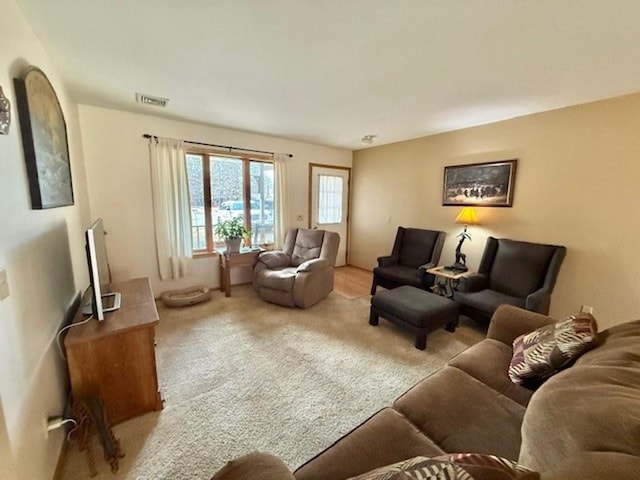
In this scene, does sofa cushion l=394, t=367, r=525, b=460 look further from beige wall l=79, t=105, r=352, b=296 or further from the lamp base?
beige wall l=79, t=105, r=352, b=296

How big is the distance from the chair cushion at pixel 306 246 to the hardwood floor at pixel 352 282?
69 centimetres

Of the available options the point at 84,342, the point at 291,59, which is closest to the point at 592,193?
the point at 291,59

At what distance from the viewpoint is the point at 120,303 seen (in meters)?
1.94

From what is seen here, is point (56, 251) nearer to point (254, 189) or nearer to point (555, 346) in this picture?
point (254, 189)

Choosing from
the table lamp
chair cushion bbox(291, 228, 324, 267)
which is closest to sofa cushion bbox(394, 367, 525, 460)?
the table lamp

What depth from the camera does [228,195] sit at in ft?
12.9

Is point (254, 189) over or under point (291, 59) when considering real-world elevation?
under

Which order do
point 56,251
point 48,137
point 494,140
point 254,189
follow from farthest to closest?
point 254,189
point 494,140
point 56,251
point 48,137

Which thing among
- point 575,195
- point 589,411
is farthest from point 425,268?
point 589,411

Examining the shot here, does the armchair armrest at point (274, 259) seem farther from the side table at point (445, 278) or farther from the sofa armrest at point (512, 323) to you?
the sofa armrest at point (512, 323)

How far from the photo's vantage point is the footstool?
243 cm

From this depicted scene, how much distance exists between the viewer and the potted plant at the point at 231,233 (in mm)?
3703

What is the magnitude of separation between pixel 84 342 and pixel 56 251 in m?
0.70

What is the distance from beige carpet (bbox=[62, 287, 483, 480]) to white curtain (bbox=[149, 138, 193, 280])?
25.0 inches
